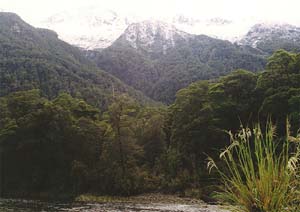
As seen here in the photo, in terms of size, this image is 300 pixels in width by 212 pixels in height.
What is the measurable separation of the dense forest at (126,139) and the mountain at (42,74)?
3552 cm

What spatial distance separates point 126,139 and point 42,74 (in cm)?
7051

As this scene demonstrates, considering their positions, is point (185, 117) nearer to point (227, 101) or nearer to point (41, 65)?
point (227, 101)

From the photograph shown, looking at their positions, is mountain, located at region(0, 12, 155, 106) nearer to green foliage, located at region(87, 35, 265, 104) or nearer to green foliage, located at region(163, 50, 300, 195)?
green foliage, located at region(87, 35, 265, 104)

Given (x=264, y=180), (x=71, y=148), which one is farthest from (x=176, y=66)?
(x=264, y=180)

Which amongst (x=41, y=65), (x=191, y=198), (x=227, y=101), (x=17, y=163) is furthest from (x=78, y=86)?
(x=191, y=198)

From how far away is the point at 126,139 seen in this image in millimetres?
46344

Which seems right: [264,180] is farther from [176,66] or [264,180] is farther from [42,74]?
[176,66]

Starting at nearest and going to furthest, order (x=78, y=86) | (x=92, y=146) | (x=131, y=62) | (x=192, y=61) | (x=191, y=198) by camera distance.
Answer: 1. (x=191, y=198)
2. (x=92, y=146)
3. (x=78, y=86)
4. (x=192, y=61)
5. (x=131, y=62)

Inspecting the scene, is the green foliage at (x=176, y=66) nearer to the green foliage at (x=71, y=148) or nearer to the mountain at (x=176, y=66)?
the mountain at (x=176, y=66)

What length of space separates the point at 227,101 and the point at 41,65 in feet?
253

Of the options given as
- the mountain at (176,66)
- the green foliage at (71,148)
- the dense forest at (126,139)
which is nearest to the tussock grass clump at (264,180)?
the dense forest at (126,139)

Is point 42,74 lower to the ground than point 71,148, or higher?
higher

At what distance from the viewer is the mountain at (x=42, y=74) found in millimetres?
99375

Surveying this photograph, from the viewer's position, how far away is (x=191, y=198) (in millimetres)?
41219
